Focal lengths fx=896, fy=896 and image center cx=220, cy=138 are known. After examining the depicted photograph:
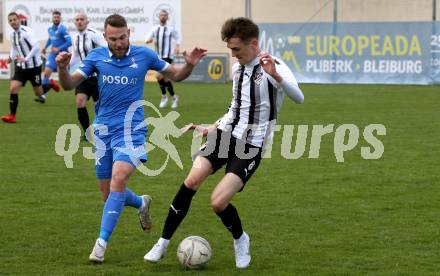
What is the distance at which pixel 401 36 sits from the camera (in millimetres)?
31203

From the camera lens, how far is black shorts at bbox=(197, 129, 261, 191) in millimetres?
7352

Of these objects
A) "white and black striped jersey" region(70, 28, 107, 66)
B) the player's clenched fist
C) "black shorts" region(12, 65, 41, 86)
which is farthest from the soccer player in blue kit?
"black shorts" region(12, 65, 41, 86)

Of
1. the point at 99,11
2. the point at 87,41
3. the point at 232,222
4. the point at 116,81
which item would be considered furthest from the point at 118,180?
the point at 99,11

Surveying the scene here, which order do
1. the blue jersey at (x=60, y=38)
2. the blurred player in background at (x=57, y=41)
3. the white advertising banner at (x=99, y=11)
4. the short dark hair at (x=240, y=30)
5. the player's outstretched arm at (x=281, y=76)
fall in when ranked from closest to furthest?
the player's outstretched arm at (x=281, y=76)
the short dark hair at (x=240, y=30)
the blurred player in background at (x=57, y=41)
the blue jersey at (x=60, y=38)
the white advertising banner at (x=99, y=11)

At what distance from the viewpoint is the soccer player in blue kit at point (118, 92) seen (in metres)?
7.66

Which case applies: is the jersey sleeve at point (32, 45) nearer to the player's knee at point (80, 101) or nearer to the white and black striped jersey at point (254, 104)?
the player's knee at point (80, 101)

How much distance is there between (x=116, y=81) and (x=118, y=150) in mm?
614

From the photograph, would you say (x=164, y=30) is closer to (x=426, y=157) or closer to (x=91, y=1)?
(x=426, y=157)

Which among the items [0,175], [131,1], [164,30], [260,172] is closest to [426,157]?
[260,172]

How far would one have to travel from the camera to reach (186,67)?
→ 8.06 m

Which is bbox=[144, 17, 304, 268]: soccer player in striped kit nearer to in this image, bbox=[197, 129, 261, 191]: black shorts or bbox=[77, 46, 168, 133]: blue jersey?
bbox=[197, 129, 261, 191]: black shorts

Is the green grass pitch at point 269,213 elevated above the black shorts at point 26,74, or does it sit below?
below

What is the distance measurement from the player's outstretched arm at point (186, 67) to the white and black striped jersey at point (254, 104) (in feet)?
1.72

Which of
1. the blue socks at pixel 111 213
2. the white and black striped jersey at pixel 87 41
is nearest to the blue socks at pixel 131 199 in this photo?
the blue socks at pixel 111 213
